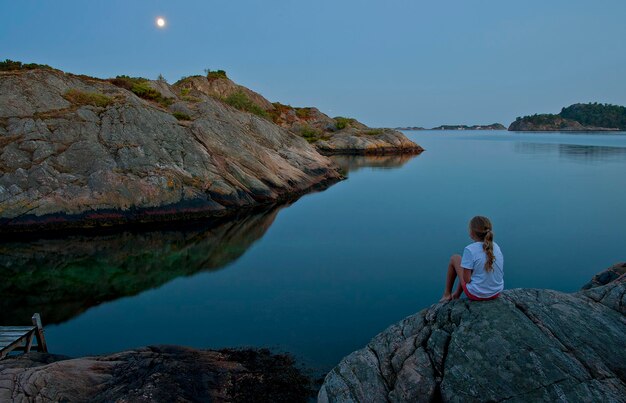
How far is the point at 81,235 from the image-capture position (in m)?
25.3

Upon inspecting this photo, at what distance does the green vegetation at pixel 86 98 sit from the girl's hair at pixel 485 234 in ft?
107

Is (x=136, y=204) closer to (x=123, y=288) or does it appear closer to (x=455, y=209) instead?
(x=123, y=288)

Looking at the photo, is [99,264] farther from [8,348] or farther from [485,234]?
[485,234]

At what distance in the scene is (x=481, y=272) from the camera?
26.3 ft

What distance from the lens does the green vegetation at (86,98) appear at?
32000 millimetres

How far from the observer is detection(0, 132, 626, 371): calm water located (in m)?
14.1

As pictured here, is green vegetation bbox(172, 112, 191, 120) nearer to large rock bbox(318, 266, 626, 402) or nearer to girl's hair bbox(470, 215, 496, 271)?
large rock bbox(318, 266, 626, 402)

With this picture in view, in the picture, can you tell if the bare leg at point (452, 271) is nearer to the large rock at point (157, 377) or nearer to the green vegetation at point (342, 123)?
the large rock at point (157, 377)

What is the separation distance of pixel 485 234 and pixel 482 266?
0.63 meters

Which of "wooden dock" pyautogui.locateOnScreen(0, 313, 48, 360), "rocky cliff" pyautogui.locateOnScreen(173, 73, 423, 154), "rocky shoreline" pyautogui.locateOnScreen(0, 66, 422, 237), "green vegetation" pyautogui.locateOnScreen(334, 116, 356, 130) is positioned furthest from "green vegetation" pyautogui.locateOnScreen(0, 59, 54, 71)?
"green vegetation" pyautogui.locateOnScreen(334, 116, 356, 130)

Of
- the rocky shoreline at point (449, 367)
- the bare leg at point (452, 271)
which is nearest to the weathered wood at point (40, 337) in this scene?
the rocky shoreline at point (449, 367)

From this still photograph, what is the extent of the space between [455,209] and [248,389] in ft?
92.1

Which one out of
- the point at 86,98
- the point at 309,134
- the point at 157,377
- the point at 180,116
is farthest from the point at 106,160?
the point at 309,134

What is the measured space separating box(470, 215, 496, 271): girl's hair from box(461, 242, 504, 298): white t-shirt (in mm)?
76
